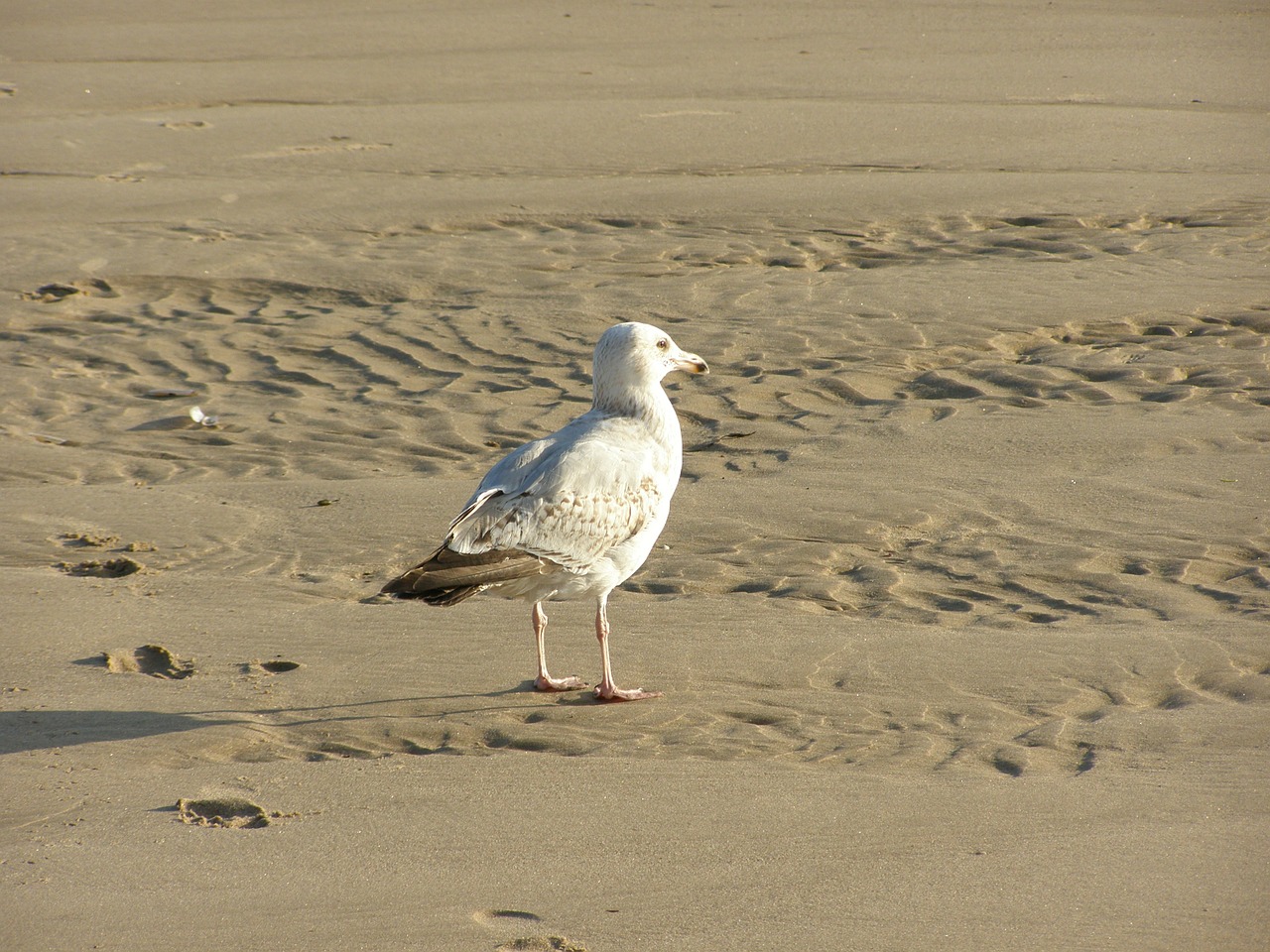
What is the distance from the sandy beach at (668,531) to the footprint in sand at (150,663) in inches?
0.6

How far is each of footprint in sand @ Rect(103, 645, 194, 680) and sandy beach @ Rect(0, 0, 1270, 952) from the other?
16 mm

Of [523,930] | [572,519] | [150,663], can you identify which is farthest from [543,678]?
[523,930]

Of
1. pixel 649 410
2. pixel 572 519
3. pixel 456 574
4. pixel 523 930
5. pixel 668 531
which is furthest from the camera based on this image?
pixel 668 531

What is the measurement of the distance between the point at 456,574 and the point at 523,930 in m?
1.45

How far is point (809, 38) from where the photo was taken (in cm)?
1864

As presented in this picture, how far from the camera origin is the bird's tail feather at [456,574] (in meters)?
4.44

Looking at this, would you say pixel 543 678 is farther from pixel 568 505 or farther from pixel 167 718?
pixel 167 718

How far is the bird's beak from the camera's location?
5.59 m

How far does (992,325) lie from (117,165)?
897 cm

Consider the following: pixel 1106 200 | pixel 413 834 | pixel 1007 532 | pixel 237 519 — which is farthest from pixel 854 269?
pixel 413 834

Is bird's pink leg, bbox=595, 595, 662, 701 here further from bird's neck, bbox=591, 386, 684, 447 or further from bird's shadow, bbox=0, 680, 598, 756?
bird's neck, bbox=591, 386, 684, 447

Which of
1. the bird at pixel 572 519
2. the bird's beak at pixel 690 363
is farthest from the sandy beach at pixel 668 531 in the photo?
the bird's beak at pixel 690 363

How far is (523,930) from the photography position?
10.9 feet

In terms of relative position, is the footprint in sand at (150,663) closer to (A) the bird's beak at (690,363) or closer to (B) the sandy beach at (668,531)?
(B) the sandy beach at (668,531)
